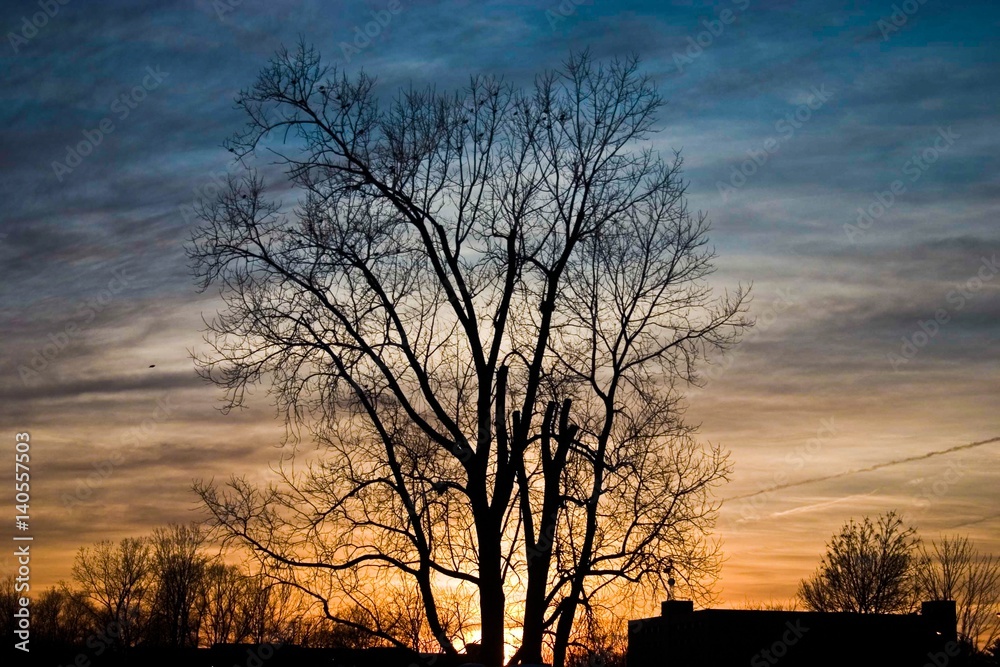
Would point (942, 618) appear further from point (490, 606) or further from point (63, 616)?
point (63, 616)

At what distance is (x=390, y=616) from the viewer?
70.8 ft

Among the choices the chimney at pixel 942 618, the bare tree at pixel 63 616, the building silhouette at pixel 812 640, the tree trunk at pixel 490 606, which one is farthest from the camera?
the bare tree at pixel 63 616

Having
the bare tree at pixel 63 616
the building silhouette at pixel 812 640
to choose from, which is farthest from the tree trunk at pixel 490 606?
the bare tree at pixel 63 616

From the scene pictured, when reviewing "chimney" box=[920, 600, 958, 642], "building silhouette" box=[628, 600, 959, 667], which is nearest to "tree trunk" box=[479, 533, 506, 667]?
"building silhouette" box=[628, 600, 959, 667]

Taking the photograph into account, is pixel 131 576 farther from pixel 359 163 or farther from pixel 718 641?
pixel 359 163

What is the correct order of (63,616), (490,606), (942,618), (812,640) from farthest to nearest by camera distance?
(63,616) < (942,618) < (812,640) < (490,606)

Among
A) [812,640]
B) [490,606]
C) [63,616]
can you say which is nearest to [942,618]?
[812,640]

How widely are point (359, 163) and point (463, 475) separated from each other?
643 cm

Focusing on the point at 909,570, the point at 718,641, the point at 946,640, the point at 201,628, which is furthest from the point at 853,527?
the point at 201,628

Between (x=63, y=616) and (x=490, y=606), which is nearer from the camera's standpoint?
(x=490, y=606)

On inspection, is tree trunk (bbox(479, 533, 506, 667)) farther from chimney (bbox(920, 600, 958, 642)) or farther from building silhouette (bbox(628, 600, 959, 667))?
chimney (bbox(920, 600, 958, 642))

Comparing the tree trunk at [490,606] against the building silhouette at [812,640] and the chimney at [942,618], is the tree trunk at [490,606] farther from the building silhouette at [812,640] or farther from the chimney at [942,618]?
the chimney at [942,618]

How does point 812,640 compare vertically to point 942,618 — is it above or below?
below

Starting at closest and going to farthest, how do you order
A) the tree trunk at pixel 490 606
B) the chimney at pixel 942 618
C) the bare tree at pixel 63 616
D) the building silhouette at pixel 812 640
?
the tree trunk at pixel 490 606 → the building silhouette at pixel 812 640 → the chimney at pixel 942 618 → the bare tree at pixel 63 616
